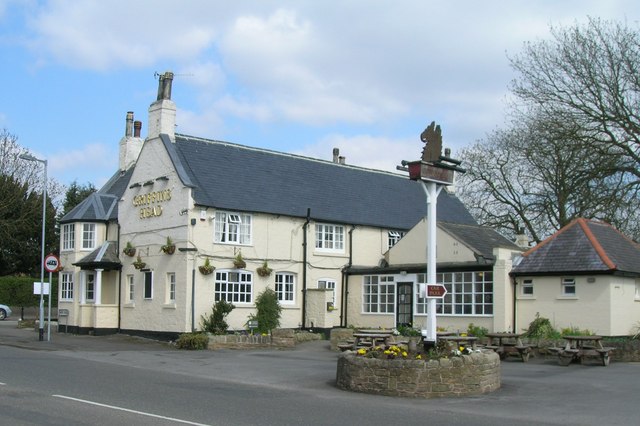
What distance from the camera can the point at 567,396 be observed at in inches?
584

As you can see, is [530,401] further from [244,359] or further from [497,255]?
[497,255]

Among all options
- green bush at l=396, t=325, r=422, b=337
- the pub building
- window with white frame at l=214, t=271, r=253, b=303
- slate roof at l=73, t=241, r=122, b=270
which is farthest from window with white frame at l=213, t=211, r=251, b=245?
green bush at l=396, t=325, r=422, b=337

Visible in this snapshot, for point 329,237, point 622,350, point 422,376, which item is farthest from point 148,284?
point 422,376

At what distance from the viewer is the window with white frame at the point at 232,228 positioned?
29594 mm

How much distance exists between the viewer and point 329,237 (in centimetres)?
3325

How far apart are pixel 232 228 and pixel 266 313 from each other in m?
3.77

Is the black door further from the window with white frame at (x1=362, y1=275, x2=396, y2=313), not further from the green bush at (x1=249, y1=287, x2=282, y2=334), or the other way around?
the green bush at (x1=249, y1=287, x2=282, y2=334)

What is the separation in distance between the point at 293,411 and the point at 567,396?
6.15 m

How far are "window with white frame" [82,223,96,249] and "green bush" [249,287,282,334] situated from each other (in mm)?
9220

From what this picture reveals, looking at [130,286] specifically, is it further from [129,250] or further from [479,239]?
[479,239]

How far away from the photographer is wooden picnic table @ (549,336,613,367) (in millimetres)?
20797

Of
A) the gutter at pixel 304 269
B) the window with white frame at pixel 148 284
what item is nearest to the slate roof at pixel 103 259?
the window with white frame at pixel 148 284

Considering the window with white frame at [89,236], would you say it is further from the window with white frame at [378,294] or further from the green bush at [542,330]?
the green bush at [542,330]

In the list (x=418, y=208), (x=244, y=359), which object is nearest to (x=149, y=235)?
(x=244, y=359)
